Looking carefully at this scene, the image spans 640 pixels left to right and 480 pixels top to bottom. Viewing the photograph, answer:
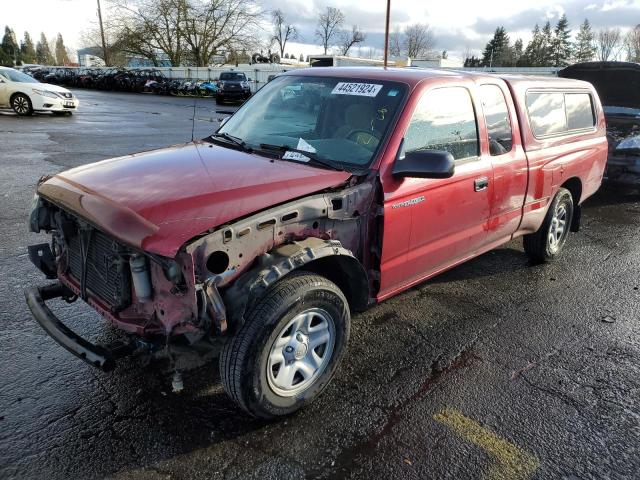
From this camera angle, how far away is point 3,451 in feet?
8.03

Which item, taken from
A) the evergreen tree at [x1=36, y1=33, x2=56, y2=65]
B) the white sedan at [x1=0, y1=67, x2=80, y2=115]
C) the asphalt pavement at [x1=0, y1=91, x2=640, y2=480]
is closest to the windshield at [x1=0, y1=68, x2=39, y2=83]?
the white sedan at [x1=0, y1=67, x2=80, y2=115]

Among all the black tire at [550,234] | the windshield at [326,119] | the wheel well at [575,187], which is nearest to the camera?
Answer: the windshield at [326,119]

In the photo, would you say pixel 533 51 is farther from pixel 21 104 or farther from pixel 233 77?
pixel 21 104

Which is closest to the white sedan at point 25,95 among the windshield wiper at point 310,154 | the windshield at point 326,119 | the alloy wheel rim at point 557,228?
the windshield at point 326,119

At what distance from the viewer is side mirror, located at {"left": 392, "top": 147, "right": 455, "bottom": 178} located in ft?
9.71

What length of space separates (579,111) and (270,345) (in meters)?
4.57

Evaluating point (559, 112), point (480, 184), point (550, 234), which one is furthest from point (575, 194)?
point (480, 184)

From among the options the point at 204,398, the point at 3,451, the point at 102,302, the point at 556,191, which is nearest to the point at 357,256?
the point at 204,398

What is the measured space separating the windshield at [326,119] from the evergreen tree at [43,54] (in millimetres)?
135569

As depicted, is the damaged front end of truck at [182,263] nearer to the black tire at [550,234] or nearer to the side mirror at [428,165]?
the side mirror at [428,165]

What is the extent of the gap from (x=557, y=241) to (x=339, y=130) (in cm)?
325

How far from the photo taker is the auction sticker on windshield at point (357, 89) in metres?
3.51

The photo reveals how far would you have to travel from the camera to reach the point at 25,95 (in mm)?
16859

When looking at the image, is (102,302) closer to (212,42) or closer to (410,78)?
(410,78)
